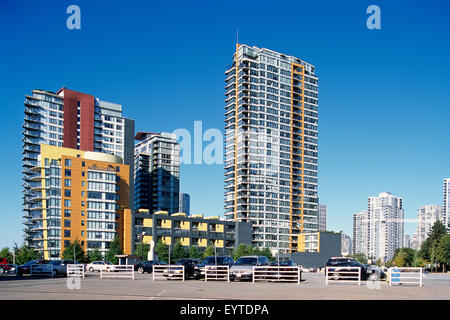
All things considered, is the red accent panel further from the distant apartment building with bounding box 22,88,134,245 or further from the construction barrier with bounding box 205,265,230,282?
the construction barrier with bounding box 205,265,230,282

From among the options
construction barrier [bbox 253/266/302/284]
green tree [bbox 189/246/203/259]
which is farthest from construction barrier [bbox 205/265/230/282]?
green tree [bbox 189/246/203/259]

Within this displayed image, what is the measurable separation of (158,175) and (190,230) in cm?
6136

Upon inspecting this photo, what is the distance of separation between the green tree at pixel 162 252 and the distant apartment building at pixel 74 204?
10.4 m

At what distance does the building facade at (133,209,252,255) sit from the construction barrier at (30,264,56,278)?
2445 inches

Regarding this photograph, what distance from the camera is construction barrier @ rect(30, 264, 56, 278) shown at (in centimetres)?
3866

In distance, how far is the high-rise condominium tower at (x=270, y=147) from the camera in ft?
450

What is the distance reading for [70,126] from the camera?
452 feet

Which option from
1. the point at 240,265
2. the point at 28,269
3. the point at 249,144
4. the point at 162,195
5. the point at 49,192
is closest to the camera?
the point at 240,265

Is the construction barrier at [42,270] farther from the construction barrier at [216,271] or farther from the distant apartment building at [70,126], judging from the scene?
the distant apartment building at [70,126]

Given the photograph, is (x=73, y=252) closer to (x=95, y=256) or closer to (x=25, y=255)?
(x=95, y=256)

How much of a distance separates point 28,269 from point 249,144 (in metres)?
102
